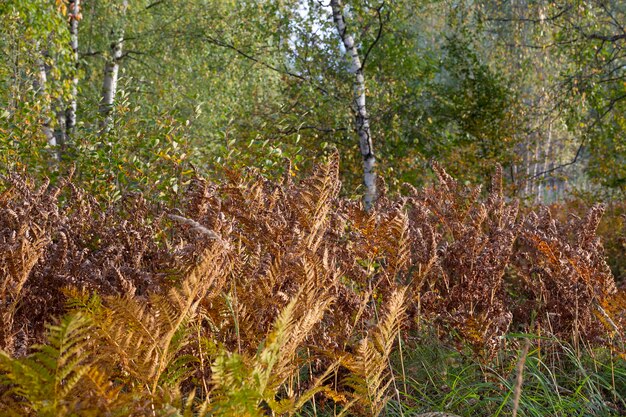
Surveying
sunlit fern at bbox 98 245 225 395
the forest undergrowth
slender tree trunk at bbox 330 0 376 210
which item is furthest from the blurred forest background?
sunlit fern at bbox 98 245 225 395

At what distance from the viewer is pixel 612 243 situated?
7.57 meters

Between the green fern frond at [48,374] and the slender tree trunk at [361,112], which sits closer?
the green fern frond at [48,374]

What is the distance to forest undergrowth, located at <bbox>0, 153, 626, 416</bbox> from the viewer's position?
2.04 m

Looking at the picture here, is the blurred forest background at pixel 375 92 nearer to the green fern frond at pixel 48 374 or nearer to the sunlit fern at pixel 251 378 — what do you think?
the sunlit fern at pixel 251 378

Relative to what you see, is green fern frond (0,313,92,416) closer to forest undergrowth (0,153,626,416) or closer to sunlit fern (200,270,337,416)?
forest undergrowth (0,153,626,416)

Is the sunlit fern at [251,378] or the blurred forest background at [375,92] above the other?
the blurred forest background at [375,92]

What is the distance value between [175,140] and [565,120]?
6686mm

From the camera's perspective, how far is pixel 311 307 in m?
2.36

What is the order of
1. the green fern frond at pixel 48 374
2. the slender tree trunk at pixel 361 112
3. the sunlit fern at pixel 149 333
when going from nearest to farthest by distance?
the green fern frond at pixel 48 374 < the sunlit fern at pixel 149 333 < the slender tree trunk at pixel 361 112

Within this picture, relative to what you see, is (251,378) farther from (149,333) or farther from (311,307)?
(311,307)

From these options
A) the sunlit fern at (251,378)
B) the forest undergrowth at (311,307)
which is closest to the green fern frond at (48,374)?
the forest undergrowth at (311,307)

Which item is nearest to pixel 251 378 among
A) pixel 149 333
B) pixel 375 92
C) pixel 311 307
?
pixel 149 333

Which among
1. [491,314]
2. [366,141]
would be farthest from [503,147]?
[491,314]

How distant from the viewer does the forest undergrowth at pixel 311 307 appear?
2035mm
